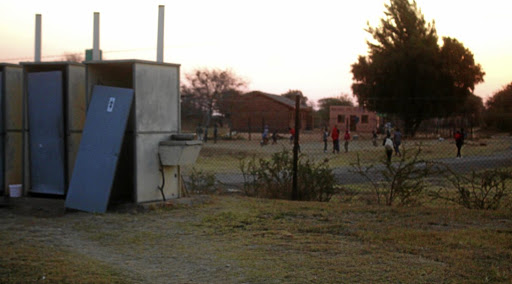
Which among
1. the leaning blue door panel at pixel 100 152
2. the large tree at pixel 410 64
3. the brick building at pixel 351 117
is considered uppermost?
the large tree at pixel 410 64

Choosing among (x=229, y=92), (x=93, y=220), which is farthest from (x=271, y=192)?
(x=229, y=92)

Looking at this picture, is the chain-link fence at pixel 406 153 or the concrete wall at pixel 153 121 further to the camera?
the chain-link fence at pixel 406 153

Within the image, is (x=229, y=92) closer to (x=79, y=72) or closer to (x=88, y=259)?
(x=79, y=72)

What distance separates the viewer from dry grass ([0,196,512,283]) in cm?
554

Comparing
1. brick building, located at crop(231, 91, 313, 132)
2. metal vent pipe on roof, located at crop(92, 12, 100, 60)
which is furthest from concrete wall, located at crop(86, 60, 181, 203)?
brick building, located at crop(231, 91, 313, 132)

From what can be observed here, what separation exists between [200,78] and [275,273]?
5688 cm

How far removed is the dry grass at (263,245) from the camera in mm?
5543

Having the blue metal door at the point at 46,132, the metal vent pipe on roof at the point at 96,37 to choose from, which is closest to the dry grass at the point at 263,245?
the blue metal door at the point at 46,132

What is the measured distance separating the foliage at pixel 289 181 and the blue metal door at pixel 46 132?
11.4 ft

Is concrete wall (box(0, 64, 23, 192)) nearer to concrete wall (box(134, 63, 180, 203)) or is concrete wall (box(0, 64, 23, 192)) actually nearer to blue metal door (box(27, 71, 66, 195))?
blue metal door (box(27, 71, 66, 195))

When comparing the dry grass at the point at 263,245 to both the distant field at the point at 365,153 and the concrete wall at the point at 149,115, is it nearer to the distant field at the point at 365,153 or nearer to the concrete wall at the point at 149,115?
the concrete wall at the point at 149,115

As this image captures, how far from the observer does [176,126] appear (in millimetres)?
9906

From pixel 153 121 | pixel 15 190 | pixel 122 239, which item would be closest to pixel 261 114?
pixel 15 190

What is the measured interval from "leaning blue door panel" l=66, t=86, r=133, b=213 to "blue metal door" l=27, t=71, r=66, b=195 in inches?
45.0
